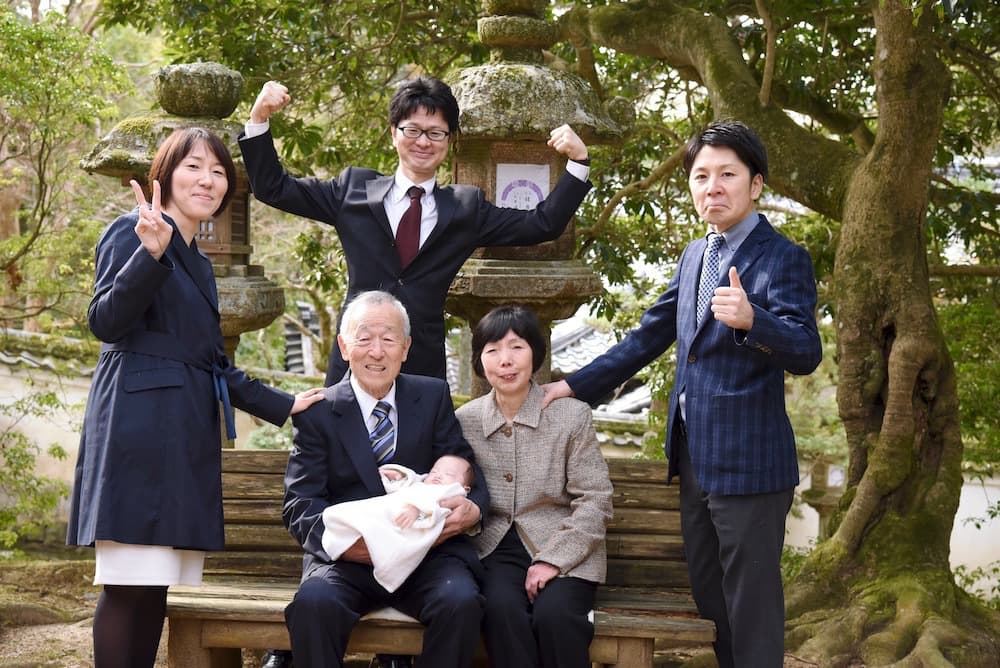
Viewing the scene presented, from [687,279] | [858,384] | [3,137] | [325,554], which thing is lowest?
[325,554]

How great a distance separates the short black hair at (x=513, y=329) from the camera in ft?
11.7

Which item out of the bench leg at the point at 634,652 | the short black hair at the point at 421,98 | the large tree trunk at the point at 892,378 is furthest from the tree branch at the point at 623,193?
the bench leg at the point at 634,652

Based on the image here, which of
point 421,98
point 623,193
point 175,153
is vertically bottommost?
point 175,153

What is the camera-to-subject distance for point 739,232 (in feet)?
10.9

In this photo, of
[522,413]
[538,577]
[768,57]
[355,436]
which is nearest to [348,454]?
[355,436]

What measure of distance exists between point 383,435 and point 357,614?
23.5 inches

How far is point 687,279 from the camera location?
3.47 m

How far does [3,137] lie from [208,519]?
5.43m

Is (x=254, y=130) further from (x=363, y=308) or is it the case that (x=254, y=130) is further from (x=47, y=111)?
(x=47, y=111)

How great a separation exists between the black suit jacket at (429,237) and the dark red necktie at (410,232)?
0.03 metres

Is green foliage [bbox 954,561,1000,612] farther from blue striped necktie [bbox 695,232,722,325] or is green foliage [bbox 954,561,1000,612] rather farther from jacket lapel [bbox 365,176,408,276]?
jacket lapel [bbox 365,176,408,276]

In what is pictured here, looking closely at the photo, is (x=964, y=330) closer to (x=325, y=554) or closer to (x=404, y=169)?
(x=404, y=169)

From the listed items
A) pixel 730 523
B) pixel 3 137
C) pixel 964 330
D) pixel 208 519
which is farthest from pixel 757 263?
pixel 3 137

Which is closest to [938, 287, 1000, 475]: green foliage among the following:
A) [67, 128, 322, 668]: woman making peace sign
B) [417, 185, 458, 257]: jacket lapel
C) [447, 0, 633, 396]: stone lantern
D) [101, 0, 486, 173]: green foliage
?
[447, 0, 633, 396]: stone lantern
